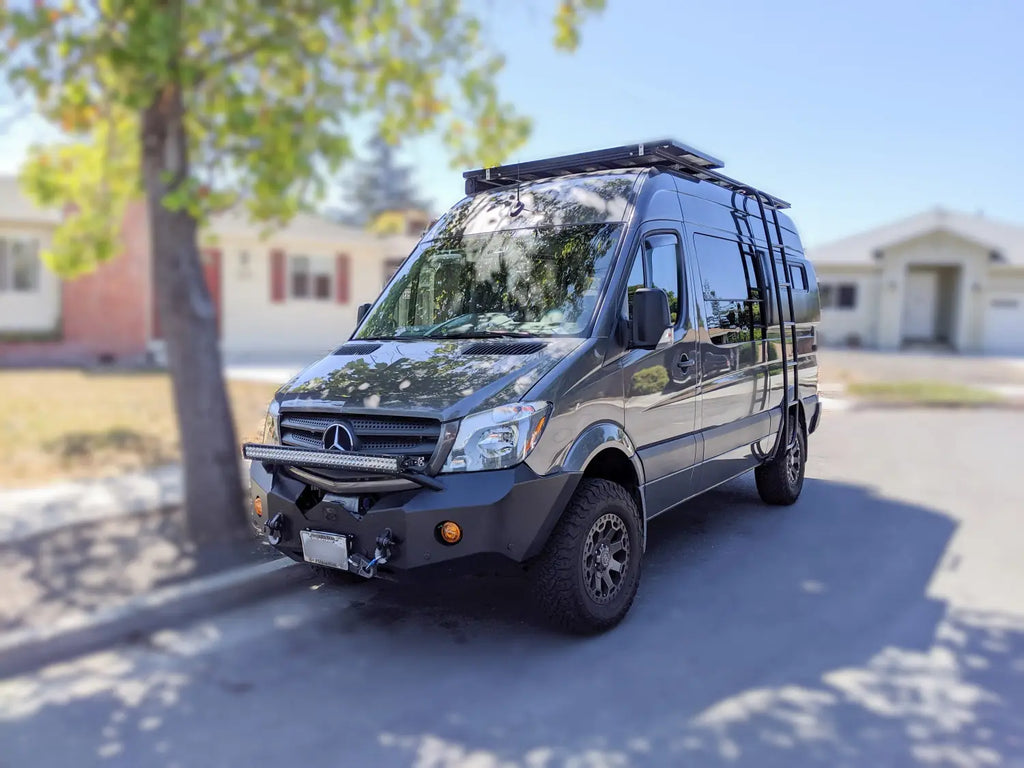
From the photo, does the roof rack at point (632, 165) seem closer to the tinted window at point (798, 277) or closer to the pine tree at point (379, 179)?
the tinted window at point (798, 277)

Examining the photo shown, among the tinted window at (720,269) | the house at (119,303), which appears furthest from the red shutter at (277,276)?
the tinted window at (720,269)

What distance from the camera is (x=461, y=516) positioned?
184 centimetres

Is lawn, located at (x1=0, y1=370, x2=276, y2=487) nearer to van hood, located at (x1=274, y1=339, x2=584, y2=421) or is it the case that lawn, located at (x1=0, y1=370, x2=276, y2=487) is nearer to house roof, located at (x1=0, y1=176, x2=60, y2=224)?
van hood, located at (x1=274, y1=339, x2=584, y2=421)

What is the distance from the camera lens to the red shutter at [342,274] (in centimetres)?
2320

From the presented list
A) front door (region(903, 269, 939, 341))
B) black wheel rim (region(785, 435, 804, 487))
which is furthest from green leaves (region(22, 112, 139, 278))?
front door (region(903, 269, 939, 341))

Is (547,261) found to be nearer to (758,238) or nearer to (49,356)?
(758,238)

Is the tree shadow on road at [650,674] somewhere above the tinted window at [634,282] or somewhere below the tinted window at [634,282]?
below

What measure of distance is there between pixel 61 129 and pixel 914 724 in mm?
5148

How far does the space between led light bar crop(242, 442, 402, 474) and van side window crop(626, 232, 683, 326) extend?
94 centimetres

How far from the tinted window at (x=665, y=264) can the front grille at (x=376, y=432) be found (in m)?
0.71

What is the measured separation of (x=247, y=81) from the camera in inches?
174

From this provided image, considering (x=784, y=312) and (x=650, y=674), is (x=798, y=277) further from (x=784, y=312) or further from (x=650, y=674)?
(x=650, y=674)

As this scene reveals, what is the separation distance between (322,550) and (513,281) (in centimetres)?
78

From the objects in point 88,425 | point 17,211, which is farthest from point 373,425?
point 17,211
